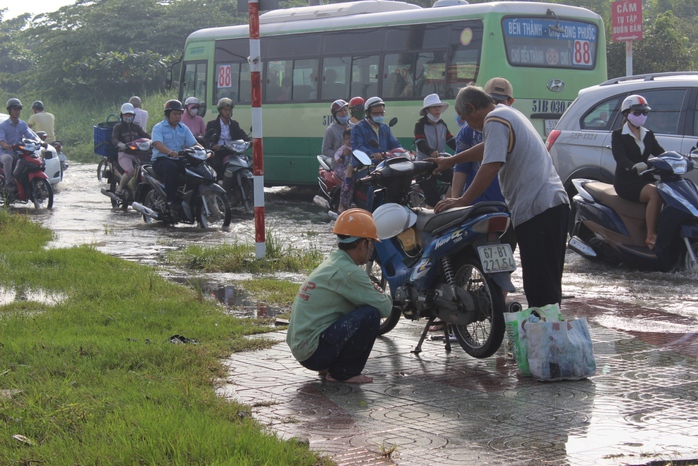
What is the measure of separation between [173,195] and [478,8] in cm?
585

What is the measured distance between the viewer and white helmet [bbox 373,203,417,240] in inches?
281

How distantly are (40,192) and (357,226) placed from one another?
1257cm

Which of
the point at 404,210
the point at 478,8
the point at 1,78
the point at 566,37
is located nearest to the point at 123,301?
the point at 404,210

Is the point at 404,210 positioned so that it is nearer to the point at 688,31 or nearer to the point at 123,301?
the point at 123,301

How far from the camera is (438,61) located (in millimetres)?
17422

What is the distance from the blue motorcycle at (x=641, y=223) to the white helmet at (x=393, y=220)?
143 inches

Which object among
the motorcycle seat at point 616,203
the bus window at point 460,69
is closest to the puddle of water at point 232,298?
the motorcycle seat at point 616,203

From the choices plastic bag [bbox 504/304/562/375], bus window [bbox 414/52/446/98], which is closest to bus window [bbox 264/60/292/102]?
bus window [bbox 414/52/446/98]

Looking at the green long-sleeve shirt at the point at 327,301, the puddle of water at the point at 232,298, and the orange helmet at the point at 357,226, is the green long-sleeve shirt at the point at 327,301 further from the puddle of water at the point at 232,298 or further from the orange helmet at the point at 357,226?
the puddle of water at the point at 232,298

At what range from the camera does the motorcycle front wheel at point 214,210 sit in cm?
1472

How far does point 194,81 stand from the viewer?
22.3 metres

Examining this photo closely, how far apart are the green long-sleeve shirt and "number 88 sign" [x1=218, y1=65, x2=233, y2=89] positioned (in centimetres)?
1583

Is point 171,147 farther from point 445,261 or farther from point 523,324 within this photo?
point 523,324

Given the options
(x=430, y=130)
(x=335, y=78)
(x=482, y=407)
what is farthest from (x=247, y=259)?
(x=335, y=78)
